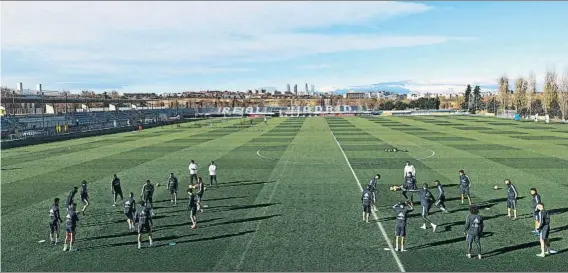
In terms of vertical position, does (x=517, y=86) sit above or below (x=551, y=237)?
above

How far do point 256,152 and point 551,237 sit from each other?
A: 103ft

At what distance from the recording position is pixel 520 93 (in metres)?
135

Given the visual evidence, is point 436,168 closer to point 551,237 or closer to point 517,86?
point 551,237

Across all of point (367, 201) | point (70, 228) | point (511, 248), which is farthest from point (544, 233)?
point (70, 228)

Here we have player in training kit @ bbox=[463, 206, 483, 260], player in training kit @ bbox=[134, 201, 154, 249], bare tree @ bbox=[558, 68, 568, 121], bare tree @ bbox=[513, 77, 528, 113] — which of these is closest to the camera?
player in training kit @ bbox=[463, 206, 483, 260]

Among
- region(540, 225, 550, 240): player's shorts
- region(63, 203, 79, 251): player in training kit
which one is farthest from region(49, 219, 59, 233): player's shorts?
region(540, 225, 550, 240): player's shorts

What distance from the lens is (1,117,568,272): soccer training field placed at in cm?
1513

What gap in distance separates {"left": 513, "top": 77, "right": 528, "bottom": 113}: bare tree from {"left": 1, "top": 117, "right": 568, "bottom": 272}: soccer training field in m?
102

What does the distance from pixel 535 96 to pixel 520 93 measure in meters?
7.79

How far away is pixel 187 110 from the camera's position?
159 m

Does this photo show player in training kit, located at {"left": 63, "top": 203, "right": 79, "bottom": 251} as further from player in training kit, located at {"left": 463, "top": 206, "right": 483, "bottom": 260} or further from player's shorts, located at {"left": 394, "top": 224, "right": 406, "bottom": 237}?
player in training kit, located at {"left": 463, "top": 206, "right": 483, "bottom": 260}

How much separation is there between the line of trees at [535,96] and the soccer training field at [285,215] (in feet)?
256

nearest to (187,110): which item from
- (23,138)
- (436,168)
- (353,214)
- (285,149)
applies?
(23,138)

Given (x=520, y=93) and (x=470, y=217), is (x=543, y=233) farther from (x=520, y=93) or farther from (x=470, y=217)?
(x=520, y=93)
